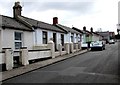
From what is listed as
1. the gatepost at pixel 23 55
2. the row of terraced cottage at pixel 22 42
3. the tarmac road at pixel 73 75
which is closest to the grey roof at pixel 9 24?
the row of terraced cottage at pixel 22 42

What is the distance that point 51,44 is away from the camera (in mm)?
23109

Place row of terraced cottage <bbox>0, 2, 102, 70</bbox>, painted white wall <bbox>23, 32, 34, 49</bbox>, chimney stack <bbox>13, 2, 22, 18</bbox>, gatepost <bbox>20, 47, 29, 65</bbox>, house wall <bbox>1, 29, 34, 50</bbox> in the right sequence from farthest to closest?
chimney stack <bbox>13, 2, 22, 18</bbox>
painted white wall <bbox>23, 32, 34, 49</bbox>
house wall <bbox>1, 29, 34, 50</bbox>
gatepost <bbox>20, 47, 29, 65</bbox>
row of terraced cottage <bbox>0, 2, 102, 70</bbox>

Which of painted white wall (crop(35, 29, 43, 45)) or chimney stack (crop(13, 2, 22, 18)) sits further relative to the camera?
chimney stack (crop(13, 2, 22, 18))

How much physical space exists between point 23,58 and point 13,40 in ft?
12.6

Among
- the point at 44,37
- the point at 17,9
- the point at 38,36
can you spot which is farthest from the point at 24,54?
the point at 17,9

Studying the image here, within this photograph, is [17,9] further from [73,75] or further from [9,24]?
[73,75]

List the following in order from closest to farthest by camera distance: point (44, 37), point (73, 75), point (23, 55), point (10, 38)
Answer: point (73, 75), point (23, 55), point (10, 38), point (44, 37)

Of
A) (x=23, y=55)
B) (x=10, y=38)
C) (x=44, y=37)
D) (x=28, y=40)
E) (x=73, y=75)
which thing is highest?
(x=44, y=37)

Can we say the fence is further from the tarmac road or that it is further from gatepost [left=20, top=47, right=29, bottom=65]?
the tarmac road

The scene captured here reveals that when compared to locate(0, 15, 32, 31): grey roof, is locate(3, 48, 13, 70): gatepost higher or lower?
lower

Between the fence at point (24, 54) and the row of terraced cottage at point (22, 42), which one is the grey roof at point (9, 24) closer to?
the row of terraced cottage at point (22, 42)

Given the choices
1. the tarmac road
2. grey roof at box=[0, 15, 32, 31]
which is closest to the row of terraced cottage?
grey roof at box=[0, 15, 32, 31]

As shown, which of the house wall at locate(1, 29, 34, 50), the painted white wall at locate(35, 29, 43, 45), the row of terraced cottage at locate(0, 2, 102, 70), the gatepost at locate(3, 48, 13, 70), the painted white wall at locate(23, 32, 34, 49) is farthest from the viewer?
the painted white wall at locate(35, 29, 43, 45)

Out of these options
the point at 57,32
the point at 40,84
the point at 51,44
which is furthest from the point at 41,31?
the point at 40,84
